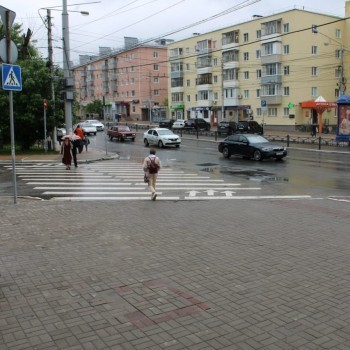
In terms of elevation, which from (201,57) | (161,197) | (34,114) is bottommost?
(161,197)

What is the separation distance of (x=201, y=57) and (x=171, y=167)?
58659mm

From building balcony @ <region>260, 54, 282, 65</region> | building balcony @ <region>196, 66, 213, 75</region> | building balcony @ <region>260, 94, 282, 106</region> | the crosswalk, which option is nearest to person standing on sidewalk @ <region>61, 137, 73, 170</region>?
the crosswalk

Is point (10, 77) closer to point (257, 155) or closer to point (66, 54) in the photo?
point (257, 155)

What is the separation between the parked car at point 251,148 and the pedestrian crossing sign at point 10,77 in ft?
54.8

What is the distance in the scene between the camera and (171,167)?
22.6m

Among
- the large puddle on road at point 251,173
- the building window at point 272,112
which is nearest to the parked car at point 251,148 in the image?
the large puddle on road at point 251,173

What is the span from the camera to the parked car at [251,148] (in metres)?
25.1

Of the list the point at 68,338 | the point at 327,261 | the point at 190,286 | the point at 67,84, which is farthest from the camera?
the point at 67,84

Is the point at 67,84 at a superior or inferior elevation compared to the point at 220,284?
superior

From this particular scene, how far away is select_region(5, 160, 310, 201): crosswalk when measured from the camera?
1342cm

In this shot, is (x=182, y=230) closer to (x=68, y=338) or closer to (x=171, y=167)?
(x=68, y=338)

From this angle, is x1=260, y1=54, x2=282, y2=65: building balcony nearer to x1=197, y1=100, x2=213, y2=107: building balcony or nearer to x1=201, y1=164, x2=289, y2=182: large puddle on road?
x1=197, y1=100, x2=213, y2=107: building balcony

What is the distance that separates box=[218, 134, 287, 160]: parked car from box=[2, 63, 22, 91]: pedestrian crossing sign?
1669 cm

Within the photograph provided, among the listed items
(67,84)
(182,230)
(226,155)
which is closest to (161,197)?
(182,230)
